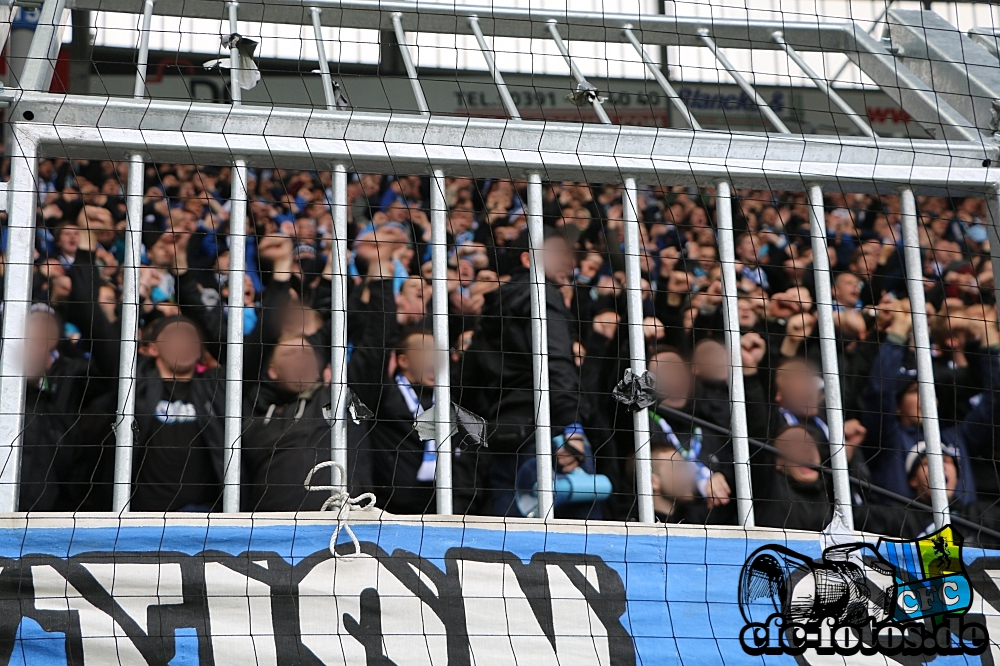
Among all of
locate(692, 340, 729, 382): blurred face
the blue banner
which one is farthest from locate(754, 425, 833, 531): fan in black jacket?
the blue banner

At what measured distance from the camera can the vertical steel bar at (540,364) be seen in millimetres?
2674

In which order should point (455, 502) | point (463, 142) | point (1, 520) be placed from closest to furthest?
point (1, 520) → point (463, 142) → point (455, 502)

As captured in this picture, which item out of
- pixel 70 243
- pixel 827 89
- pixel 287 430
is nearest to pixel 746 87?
pixel 827 89

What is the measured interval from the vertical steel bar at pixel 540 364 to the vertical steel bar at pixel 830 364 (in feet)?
2.56

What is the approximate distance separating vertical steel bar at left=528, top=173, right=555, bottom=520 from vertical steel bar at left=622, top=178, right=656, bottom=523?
239mm

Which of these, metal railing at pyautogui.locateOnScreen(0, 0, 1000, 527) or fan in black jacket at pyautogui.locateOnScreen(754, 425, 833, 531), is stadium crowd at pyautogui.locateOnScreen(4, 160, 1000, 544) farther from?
metal railing at pyautogui.locateOnScreen(0, 0, 1000, 527)

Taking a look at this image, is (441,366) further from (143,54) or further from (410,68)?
(143,54)

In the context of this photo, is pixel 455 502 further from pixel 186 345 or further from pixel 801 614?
pixel 801 614

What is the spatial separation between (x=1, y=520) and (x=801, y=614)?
202cm

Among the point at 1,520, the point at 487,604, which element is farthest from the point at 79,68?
the point at 487,604

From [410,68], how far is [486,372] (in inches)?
55.1

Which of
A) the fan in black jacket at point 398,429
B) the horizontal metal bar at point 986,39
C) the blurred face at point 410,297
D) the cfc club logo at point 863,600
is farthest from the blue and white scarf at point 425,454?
the horizontal metal bar at point 986,39

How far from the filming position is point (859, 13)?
30.2ft

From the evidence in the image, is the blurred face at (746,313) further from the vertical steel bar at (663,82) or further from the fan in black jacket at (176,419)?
the fan in black jacket at (176,419)
